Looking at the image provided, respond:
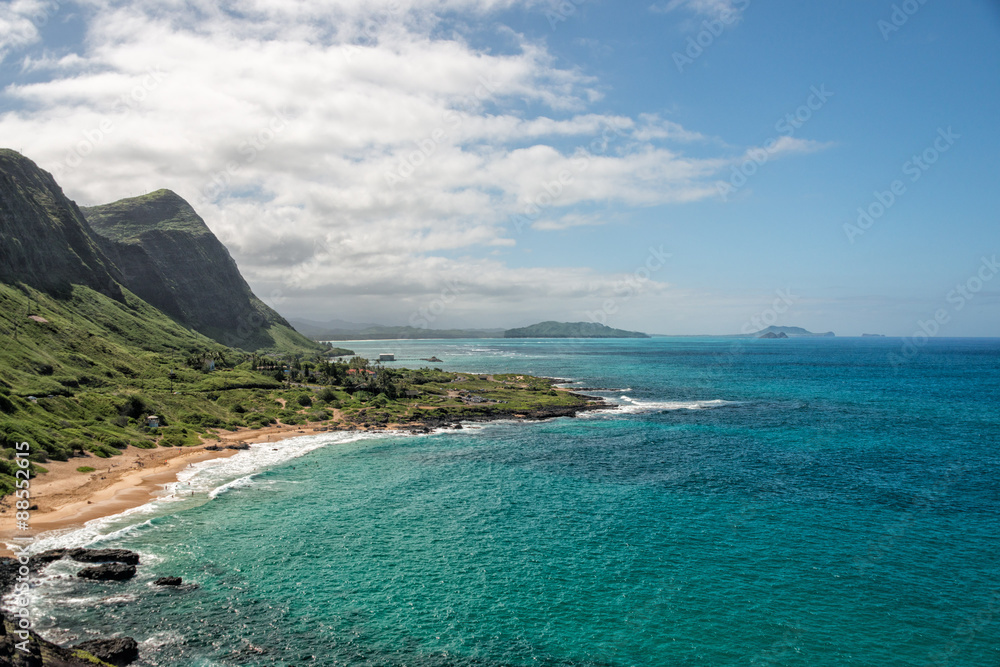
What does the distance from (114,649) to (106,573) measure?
1014 cm

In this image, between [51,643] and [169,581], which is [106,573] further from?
[51,643]

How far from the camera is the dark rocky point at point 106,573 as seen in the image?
Result: 3053 centimetres

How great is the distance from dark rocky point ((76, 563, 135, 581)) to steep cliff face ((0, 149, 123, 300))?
5508 inches

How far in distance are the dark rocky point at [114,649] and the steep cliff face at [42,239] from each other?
14970 cm

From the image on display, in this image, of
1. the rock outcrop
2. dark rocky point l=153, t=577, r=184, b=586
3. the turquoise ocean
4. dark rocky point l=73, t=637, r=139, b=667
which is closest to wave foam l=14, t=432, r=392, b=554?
the turquoise ocean

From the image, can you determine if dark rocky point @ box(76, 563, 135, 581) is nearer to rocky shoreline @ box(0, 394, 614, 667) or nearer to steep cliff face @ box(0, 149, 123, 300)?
rocky shoreline @ box(0, 394, 614, 667)

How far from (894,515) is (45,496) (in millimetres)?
73970

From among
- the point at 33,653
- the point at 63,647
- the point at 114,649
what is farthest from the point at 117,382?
the point at 33,653

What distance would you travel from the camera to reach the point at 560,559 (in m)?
35.5

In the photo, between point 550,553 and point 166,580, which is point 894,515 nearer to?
point 550,553

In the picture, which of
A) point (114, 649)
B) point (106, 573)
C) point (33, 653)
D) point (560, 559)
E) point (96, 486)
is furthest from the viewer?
point (96, 486)

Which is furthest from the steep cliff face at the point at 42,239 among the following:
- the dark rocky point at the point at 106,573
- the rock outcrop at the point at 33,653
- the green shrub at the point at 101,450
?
the rock outcrop at the point at 33,653

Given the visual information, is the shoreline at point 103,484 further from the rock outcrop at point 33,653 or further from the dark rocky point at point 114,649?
the rock outcrop at point 33,653

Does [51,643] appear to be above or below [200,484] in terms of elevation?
above
